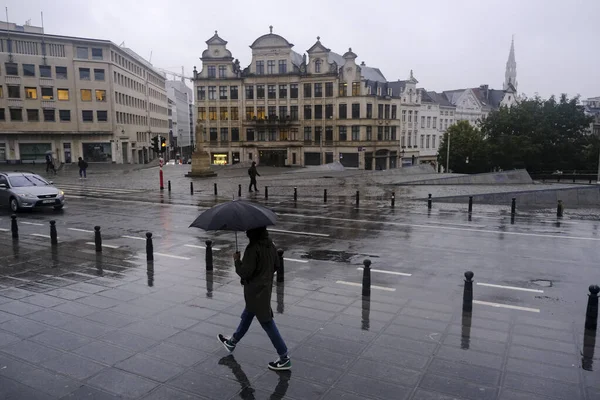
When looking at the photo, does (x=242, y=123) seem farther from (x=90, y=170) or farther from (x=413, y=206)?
(x=413, y=206)

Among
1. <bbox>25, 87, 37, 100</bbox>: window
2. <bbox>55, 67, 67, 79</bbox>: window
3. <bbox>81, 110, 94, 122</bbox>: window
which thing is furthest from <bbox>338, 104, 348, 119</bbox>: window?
<bbox>25, 87, 37, 100</bbox>: window

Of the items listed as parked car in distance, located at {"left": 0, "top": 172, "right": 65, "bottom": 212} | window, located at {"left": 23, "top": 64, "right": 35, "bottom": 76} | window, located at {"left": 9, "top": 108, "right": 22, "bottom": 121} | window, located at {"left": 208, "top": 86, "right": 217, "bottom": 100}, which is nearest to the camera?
parked car in distance, located at {"left": 0, "top": 172, "right": 65, "bottom": 212}

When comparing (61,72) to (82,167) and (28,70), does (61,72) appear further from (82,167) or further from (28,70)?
(82,167)

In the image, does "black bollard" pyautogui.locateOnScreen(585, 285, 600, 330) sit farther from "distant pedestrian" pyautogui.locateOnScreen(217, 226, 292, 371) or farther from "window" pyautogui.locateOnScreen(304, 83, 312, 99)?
A: "window" pyautogui.locateOnScreen(304, 83, 312, 99)

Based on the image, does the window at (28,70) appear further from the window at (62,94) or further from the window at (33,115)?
the window at (33,115)

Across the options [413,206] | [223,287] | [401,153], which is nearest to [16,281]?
[223,287]

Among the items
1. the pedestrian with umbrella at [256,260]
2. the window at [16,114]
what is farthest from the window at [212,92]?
the pedestrian with umbrella at [256,260]

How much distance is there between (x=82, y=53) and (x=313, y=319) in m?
65.3

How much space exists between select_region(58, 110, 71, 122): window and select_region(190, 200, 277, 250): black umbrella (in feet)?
209

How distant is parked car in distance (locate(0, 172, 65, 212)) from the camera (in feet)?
66.0

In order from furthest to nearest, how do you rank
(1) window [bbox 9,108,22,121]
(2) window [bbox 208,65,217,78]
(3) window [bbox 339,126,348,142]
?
1. (2) window [bbox 208,65,217,78]
2. (3) window [bbox 339,126,348,142]
3. (1) window [bbox 9,108,22,121]

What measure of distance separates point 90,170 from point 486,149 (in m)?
46.9

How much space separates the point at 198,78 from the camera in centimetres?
6638

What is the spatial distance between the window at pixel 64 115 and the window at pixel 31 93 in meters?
3.35
